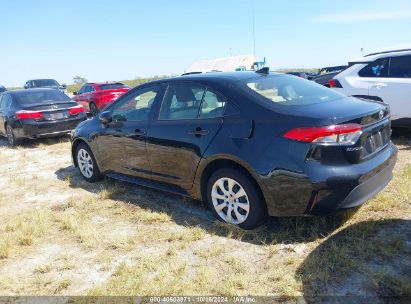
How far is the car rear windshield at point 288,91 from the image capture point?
13.3 feet

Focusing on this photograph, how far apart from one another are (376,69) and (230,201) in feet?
16.4

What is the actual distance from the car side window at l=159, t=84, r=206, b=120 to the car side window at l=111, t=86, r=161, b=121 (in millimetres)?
253

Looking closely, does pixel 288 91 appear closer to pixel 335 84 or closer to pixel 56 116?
pixel 335 84

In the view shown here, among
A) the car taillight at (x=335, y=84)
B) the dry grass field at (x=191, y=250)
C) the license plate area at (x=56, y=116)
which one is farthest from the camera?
the license plate area at (x=56, y=116)

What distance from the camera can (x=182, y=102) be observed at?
183 inches

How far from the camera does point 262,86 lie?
4230mm

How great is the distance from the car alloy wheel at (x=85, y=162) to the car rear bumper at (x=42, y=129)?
3.87 metres

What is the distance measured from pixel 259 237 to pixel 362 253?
3.10 ft

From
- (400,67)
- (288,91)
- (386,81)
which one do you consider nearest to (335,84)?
(386,81)

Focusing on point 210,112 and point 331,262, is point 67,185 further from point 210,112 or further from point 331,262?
point 331,262

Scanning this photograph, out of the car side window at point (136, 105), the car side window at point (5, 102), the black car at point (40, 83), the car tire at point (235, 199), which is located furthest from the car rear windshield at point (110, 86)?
the car tire at point (235, 199)

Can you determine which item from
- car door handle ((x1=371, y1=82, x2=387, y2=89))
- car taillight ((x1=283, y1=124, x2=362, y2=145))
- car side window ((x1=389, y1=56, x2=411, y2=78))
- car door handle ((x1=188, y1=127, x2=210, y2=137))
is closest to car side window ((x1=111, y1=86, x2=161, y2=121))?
car door handle ((x1=188, y1=127, x2=210, y2=137))

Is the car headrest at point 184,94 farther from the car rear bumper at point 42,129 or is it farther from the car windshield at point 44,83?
the car windshield at point 44,83

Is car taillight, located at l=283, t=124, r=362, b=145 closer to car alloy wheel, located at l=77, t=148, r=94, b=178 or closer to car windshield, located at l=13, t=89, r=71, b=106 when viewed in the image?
car alloy wheel, located at l=77, t=148, r=94, b=178
